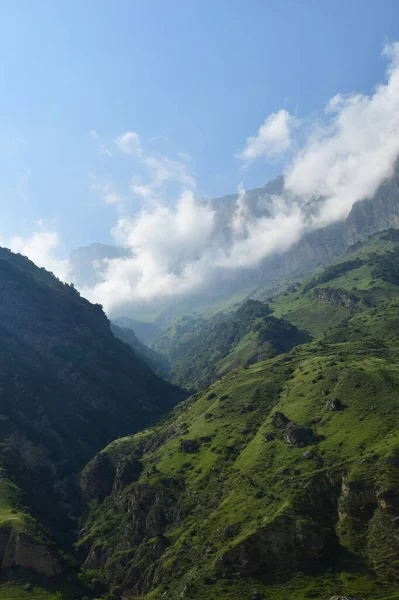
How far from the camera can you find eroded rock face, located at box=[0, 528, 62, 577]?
16025 centimetres

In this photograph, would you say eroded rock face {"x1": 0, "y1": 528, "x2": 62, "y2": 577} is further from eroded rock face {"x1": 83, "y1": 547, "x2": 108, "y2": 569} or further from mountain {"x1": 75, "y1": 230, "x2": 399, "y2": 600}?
eroded rock face {"x1": 83, "y1": 547, "x2": 108, "y2": 569}

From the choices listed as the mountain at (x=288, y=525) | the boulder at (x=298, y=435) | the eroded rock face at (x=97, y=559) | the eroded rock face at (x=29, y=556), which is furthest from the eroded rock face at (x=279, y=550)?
the eroded rock face at (x=97, y=559)

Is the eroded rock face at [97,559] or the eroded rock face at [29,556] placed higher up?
the eroded rock face at [29,556]

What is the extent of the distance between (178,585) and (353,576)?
54.3m

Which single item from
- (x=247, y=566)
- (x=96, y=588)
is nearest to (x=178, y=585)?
(x=247, y=566)

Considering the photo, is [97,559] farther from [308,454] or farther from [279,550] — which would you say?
[308,454]

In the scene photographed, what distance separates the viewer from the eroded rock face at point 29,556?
160m

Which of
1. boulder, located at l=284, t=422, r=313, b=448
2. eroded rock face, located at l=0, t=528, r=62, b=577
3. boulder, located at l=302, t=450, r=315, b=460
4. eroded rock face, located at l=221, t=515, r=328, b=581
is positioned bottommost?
eroded rock face, located at l=221, t=515, r=328, b=581

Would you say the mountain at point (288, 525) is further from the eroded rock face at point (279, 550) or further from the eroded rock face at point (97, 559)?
the eroded rock face at point (97, 559)

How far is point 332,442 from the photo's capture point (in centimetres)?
17688

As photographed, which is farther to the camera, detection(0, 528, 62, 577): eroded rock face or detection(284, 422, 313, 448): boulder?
detection(284, 422, 313, 448): boulder

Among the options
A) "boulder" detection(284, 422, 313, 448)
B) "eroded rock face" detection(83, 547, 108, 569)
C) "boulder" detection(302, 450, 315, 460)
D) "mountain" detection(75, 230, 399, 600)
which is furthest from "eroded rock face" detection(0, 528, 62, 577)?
"boulder" detection(284, 422, 313, 448)

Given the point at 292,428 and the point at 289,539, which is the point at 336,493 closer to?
the point at 289,539

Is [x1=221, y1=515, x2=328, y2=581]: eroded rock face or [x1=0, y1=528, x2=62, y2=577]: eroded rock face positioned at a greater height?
[x1=0, y1=528, x2=62, y2=577]: eroded rock face
